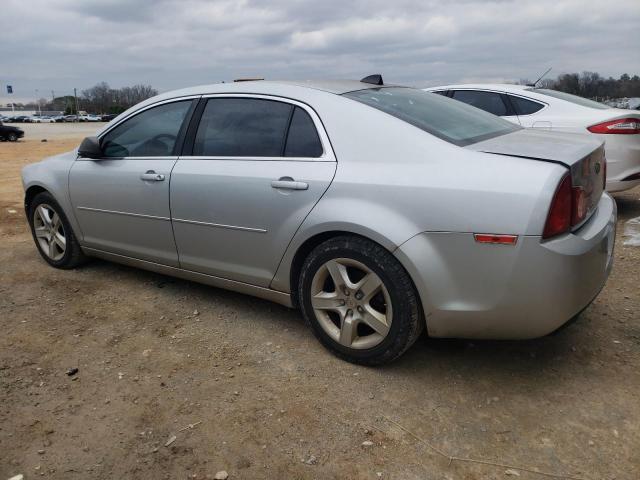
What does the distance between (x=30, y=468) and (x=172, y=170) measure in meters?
1.92

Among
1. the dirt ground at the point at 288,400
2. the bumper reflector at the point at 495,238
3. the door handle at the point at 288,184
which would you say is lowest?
the dirt ground at the point at 288,400

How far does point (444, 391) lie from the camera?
106 inches

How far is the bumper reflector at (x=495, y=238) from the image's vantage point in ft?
7.57

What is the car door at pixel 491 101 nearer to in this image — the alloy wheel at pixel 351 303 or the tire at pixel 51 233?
the alloy wheel at pixel 351 303

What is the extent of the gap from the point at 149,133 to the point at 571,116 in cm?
452

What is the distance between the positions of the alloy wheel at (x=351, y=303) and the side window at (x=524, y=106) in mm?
4353

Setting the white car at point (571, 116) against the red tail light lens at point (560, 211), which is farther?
the white car at point (571, 116)

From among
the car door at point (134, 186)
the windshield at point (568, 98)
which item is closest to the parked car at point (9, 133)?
the car door at point (134, 186)

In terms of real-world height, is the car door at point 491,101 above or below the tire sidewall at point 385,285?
above

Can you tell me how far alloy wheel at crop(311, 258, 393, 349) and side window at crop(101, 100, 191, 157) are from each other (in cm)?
148

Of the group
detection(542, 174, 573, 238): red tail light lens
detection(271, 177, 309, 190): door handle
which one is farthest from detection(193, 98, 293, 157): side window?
detection(542, 174, 573, 238): red tail light lens

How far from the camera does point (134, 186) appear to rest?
373 cm

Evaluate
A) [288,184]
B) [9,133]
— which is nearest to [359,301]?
[288,184]

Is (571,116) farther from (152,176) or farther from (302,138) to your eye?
(152,176)
